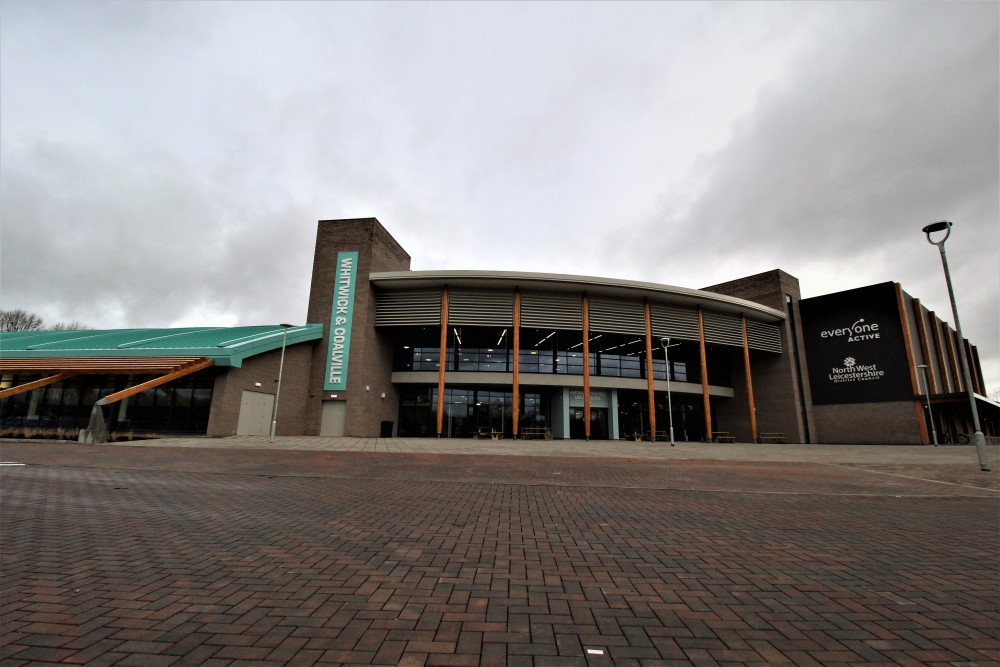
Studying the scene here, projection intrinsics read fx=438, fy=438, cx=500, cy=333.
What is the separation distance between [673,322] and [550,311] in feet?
30.7

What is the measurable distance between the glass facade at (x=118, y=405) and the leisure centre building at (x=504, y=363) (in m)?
0.08

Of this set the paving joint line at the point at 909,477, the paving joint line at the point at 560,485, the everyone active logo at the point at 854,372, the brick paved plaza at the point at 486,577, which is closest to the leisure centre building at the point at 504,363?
the everyone active logo at the point at 854,372

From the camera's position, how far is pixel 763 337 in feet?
116

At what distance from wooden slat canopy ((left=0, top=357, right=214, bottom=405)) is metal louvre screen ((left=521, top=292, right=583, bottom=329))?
58.2ft

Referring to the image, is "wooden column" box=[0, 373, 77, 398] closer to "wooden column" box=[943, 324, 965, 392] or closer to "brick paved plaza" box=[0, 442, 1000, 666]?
"brick paved plaza" box=[0, 442, 1000, 666]

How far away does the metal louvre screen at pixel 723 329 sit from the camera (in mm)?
32562

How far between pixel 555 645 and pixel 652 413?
28640 mm

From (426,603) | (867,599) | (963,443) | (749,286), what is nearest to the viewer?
(426,603)

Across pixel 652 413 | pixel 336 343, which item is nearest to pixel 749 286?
pixel 652 413

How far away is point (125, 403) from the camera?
894 inches

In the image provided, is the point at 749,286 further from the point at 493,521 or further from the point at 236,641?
the point at 236,641

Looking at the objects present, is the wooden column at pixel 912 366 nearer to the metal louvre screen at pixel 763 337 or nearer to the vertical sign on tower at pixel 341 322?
the metal louvre screen at pixel 763 337

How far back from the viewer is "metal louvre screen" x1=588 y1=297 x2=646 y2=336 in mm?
29688

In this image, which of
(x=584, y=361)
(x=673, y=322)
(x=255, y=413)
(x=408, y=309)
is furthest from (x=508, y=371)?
(x=255, y=413)
